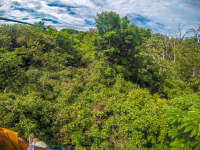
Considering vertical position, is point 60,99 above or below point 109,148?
above

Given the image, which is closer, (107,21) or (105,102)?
(105,102)

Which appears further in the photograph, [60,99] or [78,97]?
[78,97]

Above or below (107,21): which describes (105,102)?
below

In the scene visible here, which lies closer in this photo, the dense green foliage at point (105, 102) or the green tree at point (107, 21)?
the dense green foliage at point (105, 102)

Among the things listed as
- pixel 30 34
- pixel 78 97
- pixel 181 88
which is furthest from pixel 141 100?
pixel 30 34

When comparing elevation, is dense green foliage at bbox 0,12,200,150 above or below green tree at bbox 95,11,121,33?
below

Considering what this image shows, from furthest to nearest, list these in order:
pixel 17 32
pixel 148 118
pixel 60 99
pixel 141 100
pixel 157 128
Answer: pixel 17 32 → pixel 60 99 → pixel 141 100 → pixel 148 118 → pixel 157 128

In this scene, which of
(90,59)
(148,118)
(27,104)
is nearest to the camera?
(148,118)

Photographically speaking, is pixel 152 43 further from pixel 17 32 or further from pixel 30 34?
pixel 17 32

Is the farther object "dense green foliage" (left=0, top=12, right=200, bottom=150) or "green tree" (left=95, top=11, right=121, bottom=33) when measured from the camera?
"green tree" (left=95, top=11, right=121, bottom=33)

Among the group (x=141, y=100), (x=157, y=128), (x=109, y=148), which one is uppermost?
(x=141, y=100)

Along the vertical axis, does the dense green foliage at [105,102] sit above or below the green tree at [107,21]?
below
